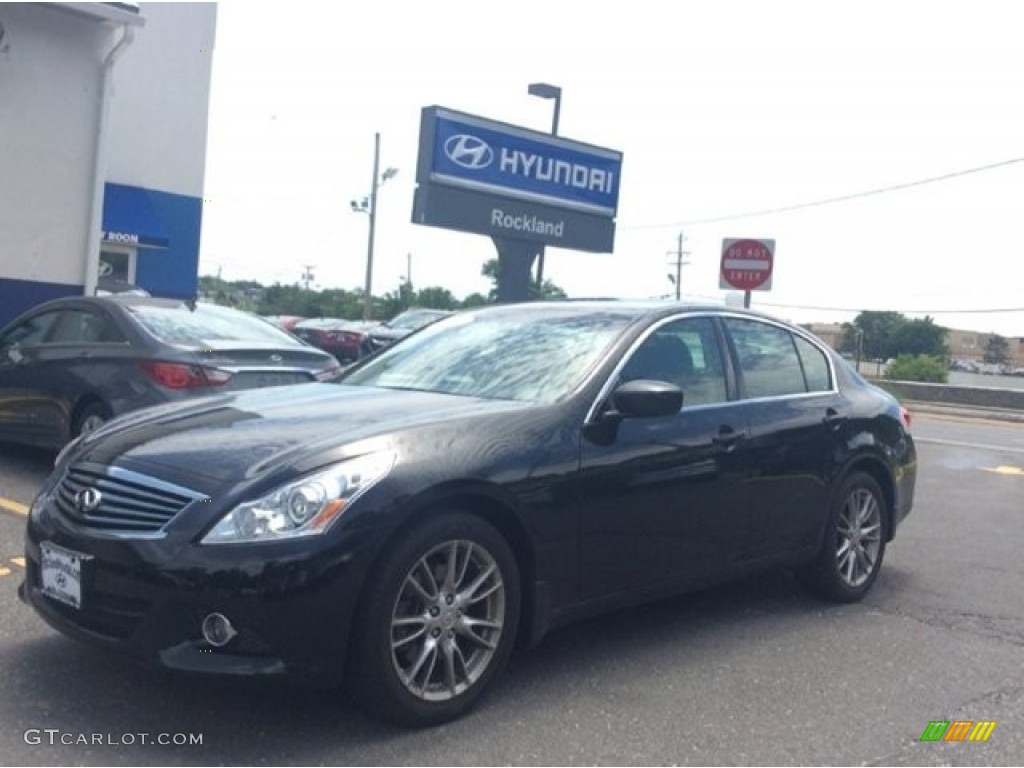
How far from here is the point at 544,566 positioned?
4.18 meters

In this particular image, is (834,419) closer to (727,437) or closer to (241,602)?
(727,437)

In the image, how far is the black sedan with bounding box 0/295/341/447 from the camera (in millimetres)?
7457

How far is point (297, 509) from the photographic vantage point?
3.59 metres

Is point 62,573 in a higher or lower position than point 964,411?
lower

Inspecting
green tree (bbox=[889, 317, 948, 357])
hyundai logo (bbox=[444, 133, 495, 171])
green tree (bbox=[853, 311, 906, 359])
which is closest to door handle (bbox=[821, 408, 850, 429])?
hyundai logo (bbox=[444, 133, 495, 171])

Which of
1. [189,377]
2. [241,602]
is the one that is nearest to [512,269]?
[189,377]

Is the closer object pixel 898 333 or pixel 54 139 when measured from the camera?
pixel 54 139

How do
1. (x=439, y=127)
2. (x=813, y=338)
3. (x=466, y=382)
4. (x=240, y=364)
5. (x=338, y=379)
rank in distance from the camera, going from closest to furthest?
(x=466, y=382) → (x=338, y=379) → (x=813, y=338) → (x=240, y=364) → (x=439, y=127)

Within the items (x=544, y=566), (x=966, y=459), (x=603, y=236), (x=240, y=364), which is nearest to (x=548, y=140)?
(x=603, y=236)

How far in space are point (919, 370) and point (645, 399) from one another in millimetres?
35411

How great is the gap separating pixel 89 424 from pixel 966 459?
396 inches

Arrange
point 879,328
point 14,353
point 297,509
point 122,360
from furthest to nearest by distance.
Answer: point 879,328
point 14,353
point 122,360
point 297,509

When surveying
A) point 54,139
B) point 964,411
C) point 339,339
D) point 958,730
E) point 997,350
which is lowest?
point 958,730

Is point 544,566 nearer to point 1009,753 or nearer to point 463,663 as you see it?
point 463,663
